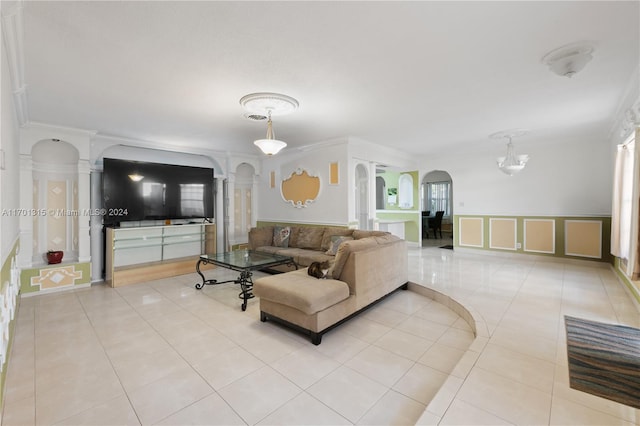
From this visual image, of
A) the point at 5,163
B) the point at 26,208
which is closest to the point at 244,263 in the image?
the point at 5,163

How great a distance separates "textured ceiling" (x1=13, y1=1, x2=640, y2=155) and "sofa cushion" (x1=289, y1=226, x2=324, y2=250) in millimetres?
2155

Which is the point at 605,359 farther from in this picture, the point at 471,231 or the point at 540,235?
the point at 471,231

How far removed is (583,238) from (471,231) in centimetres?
199

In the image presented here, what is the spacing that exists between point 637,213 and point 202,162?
6.98 m

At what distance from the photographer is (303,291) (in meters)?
2.77

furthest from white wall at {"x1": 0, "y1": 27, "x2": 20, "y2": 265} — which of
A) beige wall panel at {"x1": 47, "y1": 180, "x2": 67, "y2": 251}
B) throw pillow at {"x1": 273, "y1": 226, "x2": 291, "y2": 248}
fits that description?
throw pillow at {"x1": 273, "y1": 226, "x2": 291, "y2": 248}

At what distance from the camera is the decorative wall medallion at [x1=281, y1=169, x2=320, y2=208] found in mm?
5859

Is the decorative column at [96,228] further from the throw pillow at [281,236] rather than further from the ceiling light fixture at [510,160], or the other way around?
the ceiling light fixture at [510,160]

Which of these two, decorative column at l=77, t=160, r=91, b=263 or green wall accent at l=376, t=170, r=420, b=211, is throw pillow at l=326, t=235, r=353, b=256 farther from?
decorative column at l=77, t=160, r=91, b=263

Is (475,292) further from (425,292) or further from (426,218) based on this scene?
(426,218)

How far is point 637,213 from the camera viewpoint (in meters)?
2.75

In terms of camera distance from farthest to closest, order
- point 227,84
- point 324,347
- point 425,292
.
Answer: point 425,292 < point 227,84 < point 324,347

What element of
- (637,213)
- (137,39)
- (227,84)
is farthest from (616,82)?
(137,39)

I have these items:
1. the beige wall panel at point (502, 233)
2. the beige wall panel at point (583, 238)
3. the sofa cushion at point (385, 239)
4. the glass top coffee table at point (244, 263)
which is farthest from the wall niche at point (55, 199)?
the beige wall panel at point (583, 238)
